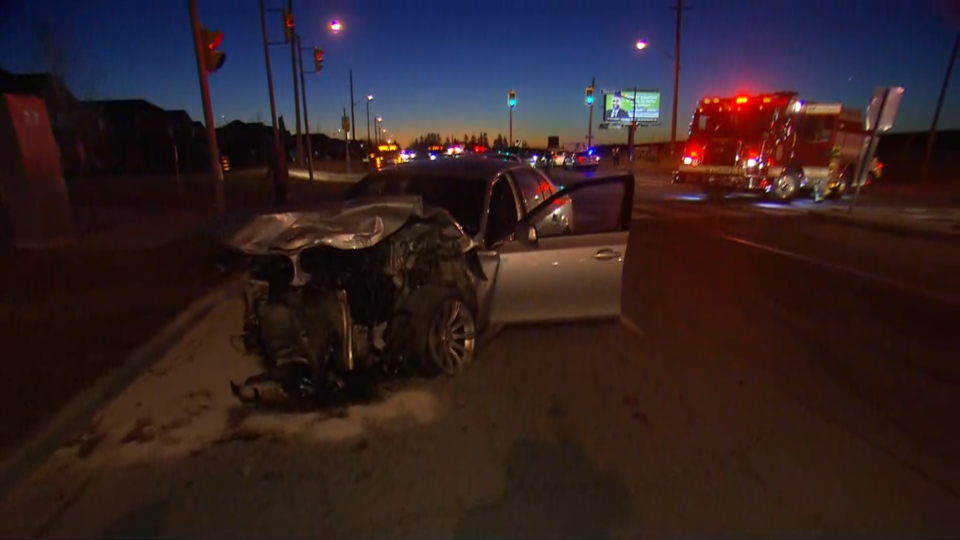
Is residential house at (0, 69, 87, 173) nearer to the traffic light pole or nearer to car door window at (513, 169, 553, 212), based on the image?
the traffic light pole

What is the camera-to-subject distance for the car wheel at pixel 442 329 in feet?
19.1

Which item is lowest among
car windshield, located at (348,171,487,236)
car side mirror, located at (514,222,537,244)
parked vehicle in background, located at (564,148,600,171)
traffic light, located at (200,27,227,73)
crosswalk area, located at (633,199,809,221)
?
parked vehicle in background, located at (564,148,600,171)

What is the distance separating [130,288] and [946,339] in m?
A: 9.12

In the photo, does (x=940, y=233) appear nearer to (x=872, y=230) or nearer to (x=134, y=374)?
(x=872, y=230)

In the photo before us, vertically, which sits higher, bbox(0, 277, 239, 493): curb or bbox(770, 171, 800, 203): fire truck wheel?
bbox(0, 277, 239, 493): curb

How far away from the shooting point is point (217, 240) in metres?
5.35

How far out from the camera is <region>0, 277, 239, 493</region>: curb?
439 cm

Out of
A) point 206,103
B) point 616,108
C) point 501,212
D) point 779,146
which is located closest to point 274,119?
point 206,103

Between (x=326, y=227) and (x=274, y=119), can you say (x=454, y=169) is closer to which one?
(x=326, y=227)

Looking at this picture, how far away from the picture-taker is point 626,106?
61.8 meters

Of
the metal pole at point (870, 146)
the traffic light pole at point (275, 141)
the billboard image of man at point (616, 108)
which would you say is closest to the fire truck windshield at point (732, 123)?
the metal pole at point (870, 146)

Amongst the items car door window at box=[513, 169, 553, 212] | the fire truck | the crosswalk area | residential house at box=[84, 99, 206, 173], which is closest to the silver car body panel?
car door window at box=[513, 169, 553, 212]

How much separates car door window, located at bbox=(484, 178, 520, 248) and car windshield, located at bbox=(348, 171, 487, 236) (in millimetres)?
153

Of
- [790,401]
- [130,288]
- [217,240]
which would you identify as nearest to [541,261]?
[790,401]
